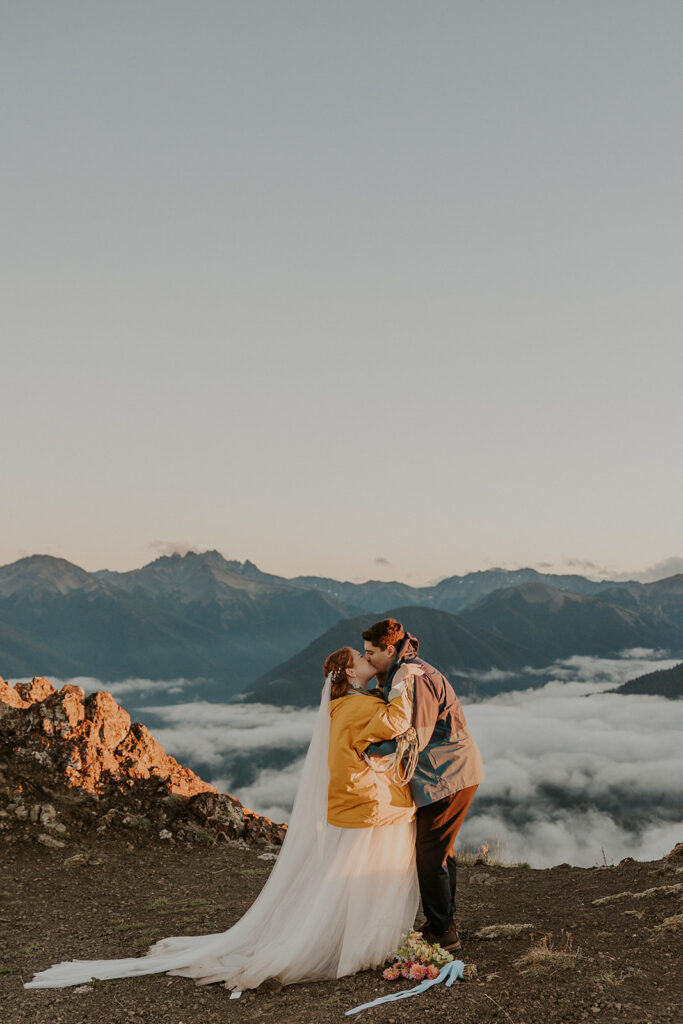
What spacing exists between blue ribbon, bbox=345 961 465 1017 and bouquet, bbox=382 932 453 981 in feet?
0.22

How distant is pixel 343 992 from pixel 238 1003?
940mm

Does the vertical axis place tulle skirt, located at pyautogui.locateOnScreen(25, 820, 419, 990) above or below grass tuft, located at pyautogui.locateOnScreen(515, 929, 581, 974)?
above

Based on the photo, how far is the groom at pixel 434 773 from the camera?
21.6 feet

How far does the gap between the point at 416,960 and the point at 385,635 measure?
2.74 meters

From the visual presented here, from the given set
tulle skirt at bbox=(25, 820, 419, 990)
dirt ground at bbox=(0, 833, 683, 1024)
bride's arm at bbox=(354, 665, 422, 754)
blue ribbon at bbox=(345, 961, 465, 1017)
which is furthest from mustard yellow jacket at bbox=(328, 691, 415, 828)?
dirt ground at bbox=(0, 833, 683, 1024)

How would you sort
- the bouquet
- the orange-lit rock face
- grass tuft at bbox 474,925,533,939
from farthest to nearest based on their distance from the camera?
1. the orange-lit rock face
2. grass tuft at bbox 474,925,533,939
3. the bouquet

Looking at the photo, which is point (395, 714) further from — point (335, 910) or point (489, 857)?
point (489, 857)

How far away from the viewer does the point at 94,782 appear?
15242 mm

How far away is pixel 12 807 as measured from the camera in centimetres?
1405

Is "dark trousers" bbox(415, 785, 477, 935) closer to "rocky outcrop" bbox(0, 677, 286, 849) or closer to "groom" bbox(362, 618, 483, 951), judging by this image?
"groom" bbox(362, 618, 483, 951)

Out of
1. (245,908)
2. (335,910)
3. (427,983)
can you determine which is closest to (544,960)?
(427,983)

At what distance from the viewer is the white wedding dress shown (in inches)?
255

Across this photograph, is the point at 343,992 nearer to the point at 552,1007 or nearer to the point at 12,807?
the point at 552,1007

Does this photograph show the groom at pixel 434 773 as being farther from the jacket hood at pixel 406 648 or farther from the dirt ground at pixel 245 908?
the dirt ground at pixel 245 908
